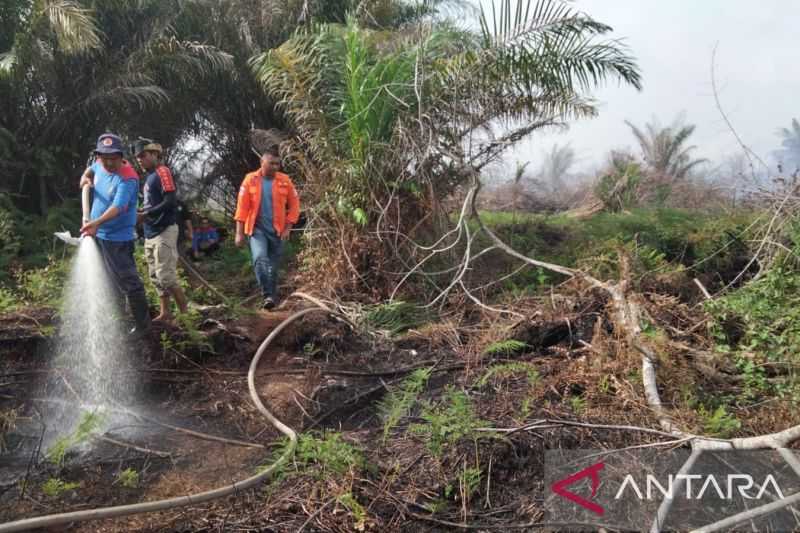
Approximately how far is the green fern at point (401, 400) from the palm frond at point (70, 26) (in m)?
6.19

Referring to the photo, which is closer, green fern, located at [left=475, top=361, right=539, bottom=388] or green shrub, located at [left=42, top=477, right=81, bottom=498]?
green shrub, located at [left=42, top=477, right=81, bottom=498]

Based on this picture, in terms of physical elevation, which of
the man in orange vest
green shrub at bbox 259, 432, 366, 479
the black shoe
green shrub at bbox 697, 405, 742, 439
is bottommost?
green shrub at bbox 697, 405, 742, 439

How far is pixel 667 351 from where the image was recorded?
4219 mm

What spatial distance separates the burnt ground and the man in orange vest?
20.0 inches

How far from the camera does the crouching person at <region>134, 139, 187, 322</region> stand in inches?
219

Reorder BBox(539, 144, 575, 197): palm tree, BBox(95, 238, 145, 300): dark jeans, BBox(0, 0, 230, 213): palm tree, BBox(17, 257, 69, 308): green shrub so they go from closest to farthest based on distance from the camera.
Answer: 1. BBox(95, 238, 145, 300): dark jeans
2. BBox(17, 257, 69, 308): green shrub
3. BBox(0, 0, 230, 213): palm tree
4. BBox(539, 144, 575, 197): palm tree

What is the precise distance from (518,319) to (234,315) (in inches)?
102

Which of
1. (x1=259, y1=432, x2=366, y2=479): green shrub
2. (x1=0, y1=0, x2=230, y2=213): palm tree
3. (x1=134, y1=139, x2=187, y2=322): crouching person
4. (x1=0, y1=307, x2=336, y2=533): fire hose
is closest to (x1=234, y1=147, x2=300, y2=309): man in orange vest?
(x1=134, y1=139, x2=187, y2=322): crouching person

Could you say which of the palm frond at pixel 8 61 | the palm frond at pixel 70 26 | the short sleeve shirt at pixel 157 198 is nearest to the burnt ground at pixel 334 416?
the short sleeve shirt at pixel 157 198

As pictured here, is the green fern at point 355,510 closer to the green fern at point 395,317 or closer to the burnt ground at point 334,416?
the burnt ground at point 334,416

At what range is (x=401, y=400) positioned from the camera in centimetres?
445

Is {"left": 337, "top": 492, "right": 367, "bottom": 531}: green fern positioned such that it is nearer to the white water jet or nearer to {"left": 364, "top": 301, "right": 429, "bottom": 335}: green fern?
the white water jet

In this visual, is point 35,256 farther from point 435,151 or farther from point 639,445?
point 639,445

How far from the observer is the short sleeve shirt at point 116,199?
4875 millimetres
